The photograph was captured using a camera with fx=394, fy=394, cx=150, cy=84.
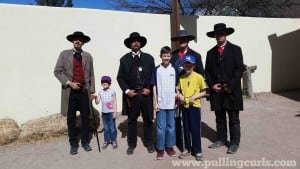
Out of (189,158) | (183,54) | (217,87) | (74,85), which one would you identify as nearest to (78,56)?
(74,85)

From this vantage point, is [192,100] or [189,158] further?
[189,158]

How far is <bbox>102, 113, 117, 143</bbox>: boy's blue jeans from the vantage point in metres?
6.58

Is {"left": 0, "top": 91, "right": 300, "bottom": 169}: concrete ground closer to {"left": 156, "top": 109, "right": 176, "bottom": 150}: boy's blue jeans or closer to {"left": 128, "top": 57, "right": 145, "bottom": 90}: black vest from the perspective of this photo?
{"left": 156, "top": 109, "right": 176, "bottom": 150}: boy's blue jeans

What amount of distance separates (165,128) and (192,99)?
65 centimetres

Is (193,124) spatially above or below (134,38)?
below

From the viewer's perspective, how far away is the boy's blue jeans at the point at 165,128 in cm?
588

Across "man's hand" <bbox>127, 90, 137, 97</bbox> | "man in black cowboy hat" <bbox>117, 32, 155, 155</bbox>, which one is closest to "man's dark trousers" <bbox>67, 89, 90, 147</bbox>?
"man in black cowboy hat" <bbox>117, 32, 155, 155</bbox>

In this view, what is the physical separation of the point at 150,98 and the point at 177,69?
64 cm

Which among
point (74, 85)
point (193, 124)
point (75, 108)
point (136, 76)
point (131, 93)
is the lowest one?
point (193, 124)

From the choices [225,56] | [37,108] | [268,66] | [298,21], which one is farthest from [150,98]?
[298,21]

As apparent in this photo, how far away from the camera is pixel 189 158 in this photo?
582 centimetres

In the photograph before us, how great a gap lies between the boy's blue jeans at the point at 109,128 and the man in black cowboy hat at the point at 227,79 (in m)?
1.69

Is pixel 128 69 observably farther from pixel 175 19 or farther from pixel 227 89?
pixel 175 19

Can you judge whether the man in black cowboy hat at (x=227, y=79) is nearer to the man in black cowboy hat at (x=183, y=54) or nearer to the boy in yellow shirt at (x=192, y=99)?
the man in black cowboy hat at (x=183, y=54)
